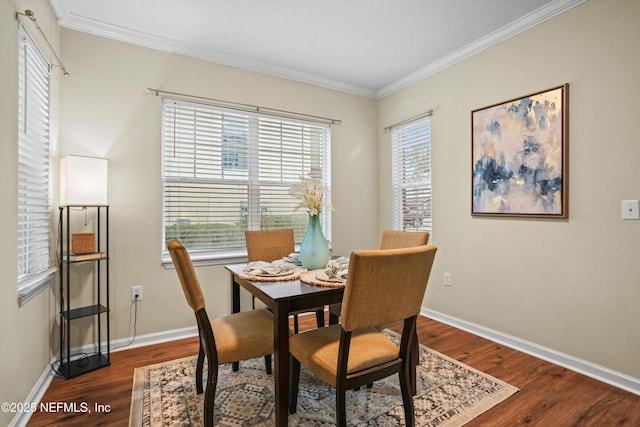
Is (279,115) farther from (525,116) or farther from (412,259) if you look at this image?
(412,259)

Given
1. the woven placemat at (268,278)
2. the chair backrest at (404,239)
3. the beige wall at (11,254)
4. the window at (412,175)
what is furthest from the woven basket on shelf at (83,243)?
the window at (412,175)

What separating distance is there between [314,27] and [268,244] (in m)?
1.84

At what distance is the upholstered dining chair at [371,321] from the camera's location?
134 centimetres

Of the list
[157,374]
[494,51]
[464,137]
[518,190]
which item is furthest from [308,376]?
[494,51]

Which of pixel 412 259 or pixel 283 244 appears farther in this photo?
pixel 283 244

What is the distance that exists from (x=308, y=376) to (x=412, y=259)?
126cm

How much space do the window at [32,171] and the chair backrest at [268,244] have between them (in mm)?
1359

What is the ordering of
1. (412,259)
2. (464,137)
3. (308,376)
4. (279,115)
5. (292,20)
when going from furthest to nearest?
(279,115) → (464,137) → (292,20) → (308,376) → (412,259)

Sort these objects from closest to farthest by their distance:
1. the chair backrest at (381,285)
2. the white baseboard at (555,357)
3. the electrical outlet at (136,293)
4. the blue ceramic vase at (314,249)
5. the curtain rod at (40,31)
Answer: the chair backrest at (381,285) → the curtain rod at (40,31) → the white baseboard at (555,357) → the blue ceramic vase at (314,249) → the electrical outlet at (136,293)

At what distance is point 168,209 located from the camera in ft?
9.45

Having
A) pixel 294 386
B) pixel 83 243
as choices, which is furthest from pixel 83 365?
pixel 294 386

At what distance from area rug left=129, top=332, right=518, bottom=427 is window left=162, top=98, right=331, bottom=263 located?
1.11 metres

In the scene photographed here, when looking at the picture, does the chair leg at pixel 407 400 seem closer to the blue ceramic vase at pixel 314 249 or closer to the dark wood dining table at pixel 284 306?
the dark wood dining table at pixel 284 306

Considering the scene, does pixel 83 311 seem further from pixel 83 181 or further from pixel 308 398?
pixel 308 398
